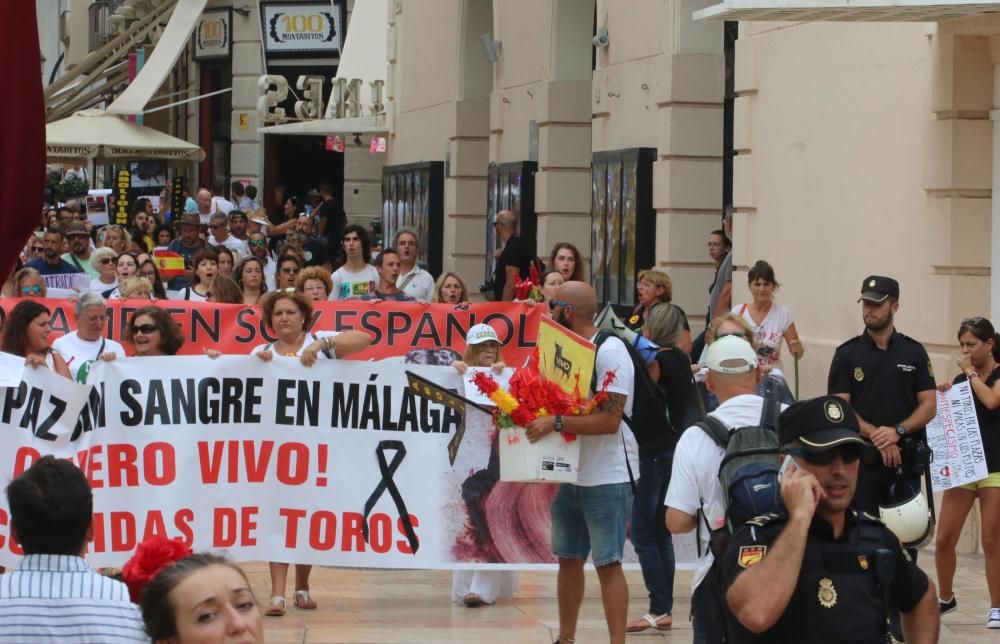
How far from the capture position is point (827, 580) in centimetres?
455

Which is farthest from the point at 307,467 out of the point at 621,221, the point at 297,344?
the point at 621,221

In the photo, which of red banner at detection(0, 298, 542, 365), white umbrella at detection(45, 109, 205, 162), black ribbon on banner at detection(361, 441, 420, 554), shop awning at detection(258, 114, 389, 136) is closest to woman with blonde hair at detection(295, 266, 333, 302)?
red banner at detection(0, 298, 542, 365)

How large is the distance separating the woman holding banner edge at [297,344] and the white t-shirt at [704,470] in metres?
4.20

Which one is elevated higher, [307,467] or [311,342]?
[311,342]

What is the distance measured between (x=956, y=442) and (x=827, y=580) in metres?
5.73

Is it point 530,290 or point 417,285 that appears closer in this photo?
point 530,290

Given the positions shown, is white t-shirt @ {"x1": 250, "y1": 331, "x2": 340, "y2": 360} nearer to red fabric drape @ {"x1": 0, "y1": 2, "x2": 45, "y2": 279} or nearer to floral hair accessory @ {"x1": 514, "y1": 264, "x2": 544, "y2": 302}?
floral hair accessory @ {"x1": 514, "y1": 264, "x2": 544, "y2": 302}

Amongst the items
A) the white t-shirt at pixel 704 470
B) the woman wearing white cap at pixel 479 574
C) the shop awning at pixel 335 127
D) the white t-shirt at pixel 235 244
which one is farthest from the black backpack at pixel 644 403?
the shop awning at pixel 335 127

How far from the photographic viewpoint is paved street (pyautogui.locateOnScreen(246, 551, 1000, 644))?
9.68 metres

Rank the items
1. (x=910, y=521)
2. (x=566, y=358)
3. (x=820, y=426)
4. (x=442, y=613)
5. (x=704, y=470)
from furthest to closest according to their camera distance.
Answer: (x=442, y=613), (x=910, y=521), (x=566, y=358), (x=704, y=470), (x=820, y=426)

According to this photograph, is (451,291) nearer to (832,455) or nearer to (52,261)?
(52,261)

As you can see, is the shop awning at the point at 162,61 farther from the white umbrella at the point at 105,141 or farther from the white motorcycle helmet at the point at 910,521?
the white motorcycle helmet at the point at 910,521

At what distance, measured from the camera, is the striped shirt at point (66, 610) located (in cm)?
454

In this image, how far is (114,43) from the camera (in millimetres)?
46812
